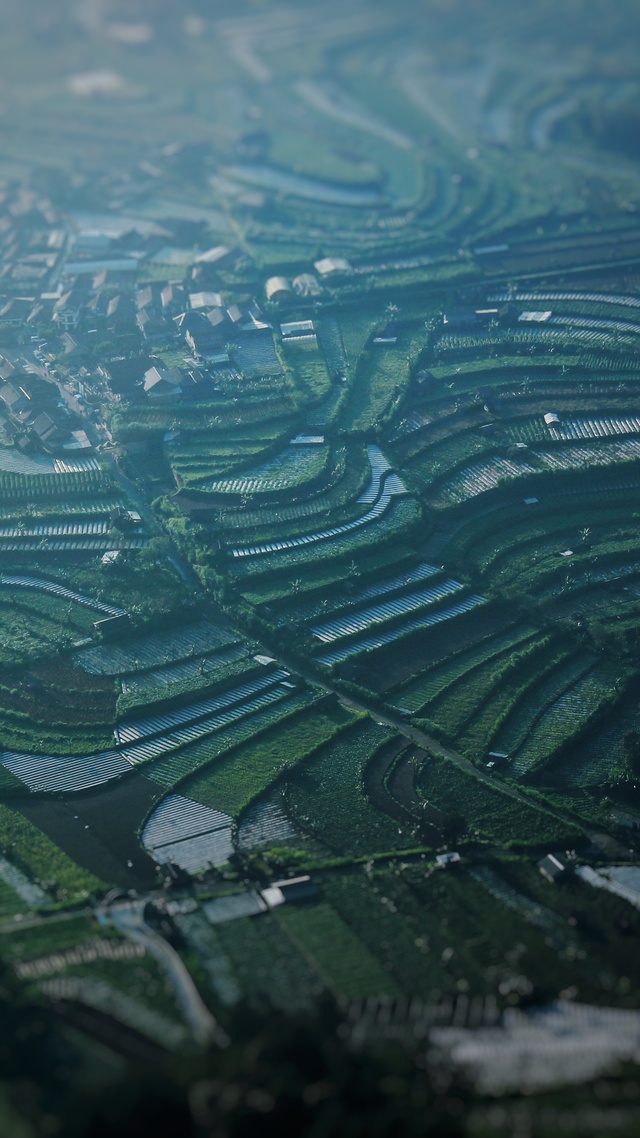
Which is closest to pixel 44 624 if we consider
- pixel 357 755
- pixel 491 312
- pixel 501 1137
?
pixel 357 755

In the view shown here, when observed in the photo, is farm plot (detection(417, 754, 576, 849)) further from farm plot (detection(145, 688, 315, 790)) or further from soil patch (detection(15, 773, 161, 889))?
soil patch (detection(15, 773, 161, 889))

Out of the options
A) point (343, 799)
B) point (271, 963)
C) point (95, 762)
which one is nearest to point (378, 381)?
point (343, 799)

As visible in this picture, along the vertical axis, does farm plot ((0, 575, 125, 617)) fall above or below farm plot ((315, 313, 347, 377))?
below

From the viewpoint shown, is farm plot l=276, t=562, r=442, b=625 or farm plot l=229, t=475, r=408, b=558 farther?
farm plot l=229, t=475, r=408, b=558

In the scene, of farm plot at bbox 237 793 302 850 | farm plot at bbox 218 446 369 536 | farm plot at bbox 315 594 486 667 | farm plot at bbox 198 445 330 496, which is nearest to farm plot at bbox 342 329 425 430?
farm plot at bbox 198 445 330 496

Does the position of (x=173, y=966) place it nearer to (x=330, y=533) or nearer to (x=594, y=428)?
(x=330, y=533)

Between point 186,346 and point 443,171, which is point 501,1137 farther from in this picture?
point 443,171
